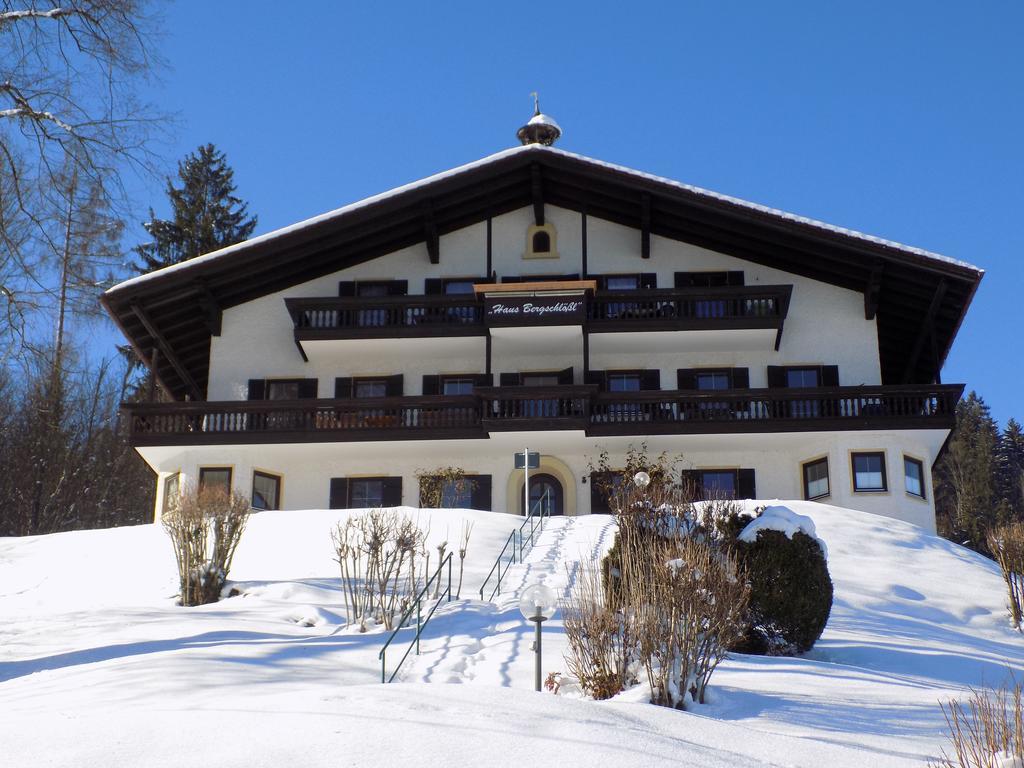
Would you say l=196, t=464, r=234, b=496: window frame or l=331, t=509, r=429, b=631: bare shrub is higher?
l=196, t=464, r=234, b=496: window frame

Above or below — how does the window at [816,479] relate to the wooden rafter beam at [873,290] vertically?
below

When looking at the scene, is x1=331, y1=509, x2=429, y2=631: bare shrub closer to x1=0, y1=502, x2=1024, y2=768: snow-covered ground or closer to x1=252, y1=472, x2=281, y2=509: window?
x1=0, y1=502, x2=1024, y2=768: snow-covered ground

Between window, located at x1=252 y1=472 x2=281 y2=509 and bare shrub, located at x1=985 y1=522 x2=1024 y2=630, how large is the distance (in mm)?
17984

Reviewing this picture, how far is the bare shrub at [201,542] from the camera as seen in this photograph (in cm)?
1742

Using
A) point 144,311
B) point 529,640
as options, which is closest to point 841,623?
point 529,640

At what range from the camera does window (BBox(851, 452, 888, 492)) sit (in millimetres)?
28516

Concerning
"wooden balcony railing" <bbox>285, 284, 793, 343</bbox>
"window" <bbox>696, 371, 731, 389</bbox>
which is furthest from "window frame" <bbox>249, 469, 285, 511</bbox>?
"window" <bbox>696, 371, 731, 389</bbox>

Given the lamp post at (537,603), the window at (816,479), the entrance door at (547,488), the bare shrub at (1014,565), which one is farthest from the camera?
the entrance door at (547,488)

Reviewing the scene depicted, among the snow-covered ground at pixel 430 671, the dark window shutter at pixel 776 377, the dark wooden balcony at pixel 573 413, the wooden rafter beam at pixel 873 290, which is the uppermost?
the wooden rafter beam at pixel 873 290

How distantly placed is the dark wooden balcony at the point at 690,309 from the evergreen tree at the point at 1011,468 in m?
24.6

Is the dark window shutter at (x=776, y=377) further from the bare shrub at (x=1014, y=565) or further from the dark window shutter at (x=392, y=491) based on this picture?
the bare shrub at (x=1014, y=565)

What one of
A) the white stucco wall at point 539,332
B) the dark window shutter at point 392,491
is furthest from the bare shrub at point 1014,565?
the dark window shutter at point 392,491

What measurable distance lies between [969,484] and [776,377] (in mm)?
24474

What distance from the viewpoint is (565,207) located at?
32.5 metres
